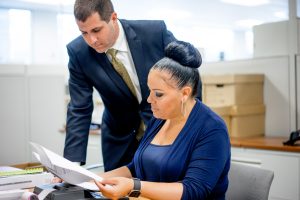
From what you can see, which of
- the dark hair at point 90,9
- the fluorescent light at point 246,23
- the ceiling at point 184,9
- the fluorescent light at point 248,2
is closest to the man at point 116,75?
the dark hair at point 90,9

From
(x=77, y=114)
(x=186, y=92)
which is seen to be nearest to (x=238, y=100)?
(x=77, y=114)

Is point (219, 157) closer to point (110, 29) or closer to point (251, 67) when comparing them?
point (110, 29)

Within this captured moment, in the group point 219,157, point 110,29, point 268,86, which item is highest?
point 110,29

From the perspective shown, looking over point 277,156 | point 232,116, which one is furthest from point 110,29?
point 232,116

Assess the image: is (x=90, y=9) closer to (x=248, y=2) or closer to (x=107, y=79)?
(x=107, y=79)

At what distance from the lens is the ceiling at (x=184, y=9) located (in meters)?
7.16

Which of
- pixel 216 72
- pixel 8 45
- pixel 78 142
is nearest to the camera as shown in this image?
pixel 78 142

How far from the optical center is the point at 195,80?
4.62 ft

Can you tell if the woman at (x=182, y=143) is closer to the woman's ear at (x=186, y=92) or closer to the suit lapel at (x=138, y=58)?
the woman's ear at (x=186, y=92)

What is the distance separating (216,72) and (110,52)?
1.74 meters

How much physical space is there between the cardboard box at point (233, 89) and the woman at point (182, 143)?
1.46 m

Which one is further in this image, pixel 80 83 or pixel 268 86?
pixel 268 86

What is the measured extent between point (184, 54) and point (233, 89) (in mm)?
1553

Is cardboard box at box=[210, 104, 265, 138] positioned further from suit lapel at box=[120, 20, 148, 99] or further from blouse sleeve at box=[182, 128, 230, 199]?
blouse sleeve at box=[182, 128, 230, 199]
